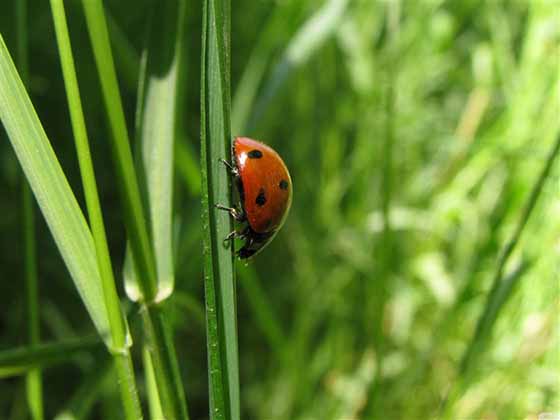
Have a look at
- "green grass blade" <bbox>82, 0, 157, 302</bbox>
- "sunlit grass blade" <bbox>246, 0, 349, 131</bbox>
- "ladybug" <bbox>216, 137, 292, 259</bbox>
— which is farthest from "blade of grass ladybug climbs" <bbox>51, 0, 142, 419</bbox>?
"sunlit grass blade" <bbox>246, 0, 349, 131</bbox>

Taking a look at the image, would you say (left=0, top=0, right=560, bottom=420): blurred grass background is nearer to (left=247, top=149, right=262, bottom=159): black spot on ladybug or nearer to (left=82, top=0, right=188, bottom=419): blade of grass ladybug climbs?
(left=247, top=149, right=262, bottom=159): black spot on ladybug

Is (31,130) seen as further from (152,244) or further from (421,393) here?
(421,393)

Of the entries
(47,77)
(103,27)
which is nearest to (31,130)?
(103,27)

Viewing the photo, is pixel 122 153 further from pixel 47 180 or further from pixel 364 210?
pixel 364 210

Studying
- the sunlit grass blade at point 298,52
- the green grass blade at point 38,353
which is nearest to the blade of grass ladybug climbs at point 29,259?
the green grass blade at point 38,353

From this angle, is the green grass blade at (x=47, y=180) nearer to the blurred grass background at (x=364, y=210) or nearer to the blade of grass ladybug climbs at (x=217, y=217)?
the blade of grass ladybug climbs at (x=217, y=217)

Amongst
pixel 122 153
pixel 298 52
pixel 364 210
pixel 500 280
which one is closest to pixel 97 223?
pixel 122 153
